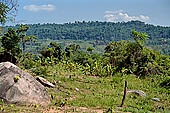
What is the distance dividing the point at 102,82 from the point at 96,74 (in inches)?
154

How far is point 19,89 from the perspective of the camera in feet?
38.7

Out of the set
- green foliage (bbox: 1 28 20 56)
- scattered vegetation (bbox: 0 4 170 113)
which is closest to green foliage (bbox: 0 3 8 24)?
scattered vegetation (bbox: 0 4 170 113)

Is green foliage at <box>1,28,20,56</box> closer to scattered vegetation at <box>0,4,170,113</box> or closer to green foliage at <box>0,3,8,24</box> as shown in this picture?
scattered vegetation at <box>0,4,170,113</box>

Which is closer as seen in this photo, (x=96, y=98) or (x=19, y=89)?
(x=19, y=89)

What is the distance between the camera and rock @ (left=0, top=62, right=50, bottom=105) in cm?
1150

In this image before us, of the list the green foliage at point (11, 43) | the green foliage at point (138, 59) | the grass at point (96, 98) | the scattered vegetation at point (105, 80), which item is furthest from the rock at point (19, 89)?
the green foliage at point (11, 43)

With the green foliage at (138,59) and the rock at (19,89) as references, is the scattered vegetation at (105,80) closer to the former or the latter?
the green foliage at (138,59)

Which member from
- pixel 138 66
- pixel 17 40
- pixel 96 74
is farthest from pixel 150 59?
pixel 17 40

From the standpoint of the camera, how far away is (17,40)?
99.5 ft

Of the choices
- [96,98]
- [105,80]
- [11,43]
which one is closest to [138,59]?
[105,80]

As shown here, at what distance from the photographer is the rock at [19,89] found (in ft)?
37.7

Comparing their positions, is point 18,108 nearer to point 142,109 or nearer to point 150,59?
point 142,109

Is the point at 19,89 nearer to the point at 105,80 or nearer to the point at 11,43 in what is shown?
the point at 105,80

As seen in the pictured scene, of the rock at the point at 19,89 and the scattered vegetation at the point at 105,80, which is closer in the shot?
the rock at the point at 19,89
